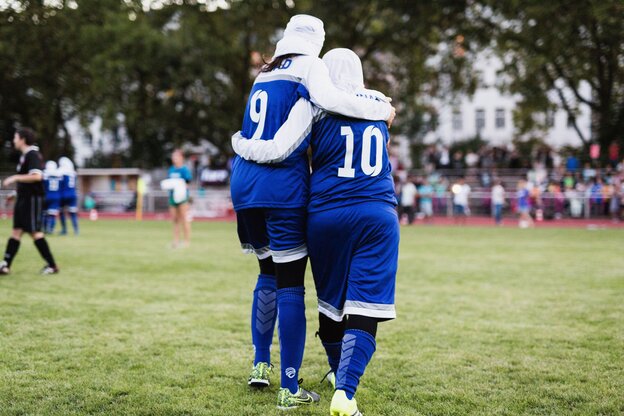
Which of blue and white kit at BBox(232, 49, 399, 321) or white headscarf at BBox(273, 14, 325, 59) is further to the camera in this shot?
white headscarf at BBox(273, 14, 325, 59)

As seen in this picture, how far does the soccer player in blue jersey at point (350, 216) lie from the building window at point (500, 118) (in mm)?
55126

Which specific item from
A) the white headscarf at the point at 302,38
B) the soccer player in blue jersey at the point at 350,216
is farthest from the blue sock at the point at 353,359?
the white headscarf at the point at 302,38

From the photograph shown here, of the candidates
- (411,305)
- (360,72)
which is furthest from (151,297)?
(360,72)

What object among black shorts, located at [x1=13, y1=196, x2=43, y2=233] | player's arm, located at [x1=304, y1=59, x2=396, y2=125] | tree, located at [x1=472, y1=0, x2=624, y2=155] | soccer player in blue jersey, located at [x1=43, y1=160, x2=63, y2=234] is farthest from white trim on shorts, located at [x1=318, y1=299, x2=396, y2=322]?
tree, located at [x1=472, y1=0, x2=624, y2=155]

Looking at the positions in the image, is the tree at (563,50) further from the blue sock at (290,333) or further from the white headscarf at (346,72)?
the blue sock at (290,333)

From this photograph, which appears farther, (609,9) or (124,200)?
(124,200)

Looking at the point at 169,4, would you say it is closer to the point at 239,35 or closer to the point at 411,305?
the point at 239,35

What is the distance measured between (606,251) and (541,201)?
531 inches

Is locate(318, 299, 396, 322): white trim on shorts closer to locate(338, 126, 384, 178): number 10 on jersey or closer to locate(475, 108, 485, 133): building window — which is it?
locate(338, 126, 384, 178): number 10 on jersey

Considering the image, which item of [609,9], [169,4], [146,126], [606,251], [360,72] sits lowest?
[606,251]

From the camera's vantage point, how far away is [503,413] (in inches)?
152

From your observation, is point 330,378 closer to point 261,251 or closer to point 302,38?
point 261,251

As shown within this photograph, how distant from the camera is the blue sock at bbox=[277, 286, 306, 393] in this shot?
4.02 meters

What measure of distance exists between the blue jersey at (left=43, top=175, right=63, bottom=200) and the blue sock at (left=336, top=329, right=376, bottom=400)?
1565 cm
